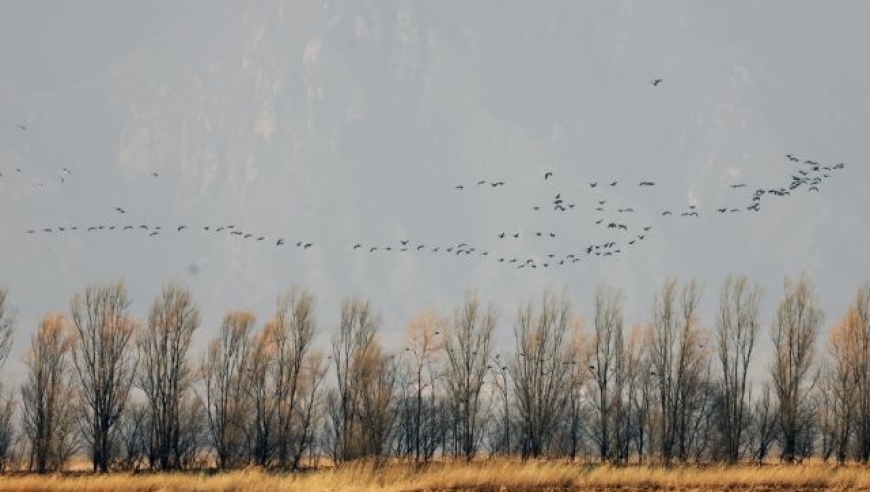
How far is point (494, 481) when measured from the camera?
43.6 meters

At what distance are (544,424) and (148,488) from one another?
46.4 metres

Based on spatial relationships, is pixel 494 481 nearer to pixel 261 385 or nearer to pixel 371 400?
pixel 371 400

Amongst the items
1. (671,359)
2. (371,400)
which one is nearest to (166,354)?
(371,400)

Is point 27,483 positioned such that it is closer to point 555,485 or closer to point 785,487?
point 555,485

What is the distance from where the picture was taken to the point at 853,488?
43.0 m

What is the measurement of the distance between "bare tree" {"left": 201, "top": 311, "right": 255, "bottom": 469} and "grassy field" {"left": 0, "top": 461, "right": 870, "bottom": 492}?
3220 centimetres

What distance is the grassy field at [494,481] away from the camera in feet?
141

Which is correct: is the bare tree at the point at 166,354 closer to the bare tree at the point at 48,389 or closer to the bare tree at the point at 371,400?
the bare tree at the point at 48,389

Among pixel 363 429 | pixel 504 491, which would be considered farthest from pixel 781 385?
pixel 504 491

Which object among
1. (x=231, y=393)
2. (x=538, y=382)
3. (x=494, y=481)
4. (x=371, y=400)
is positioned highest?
(x=538, y=382)

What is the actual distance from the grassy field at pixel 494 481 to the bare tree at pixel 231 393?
1268 inches

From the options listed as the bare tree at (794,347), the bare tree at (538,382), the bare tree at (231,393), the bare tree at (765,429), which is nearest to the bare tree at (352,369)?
the bare tree at (231,393)

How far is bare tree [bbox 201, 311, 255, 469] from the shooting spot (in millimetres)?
85438

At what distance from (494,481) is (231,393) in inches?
2263
